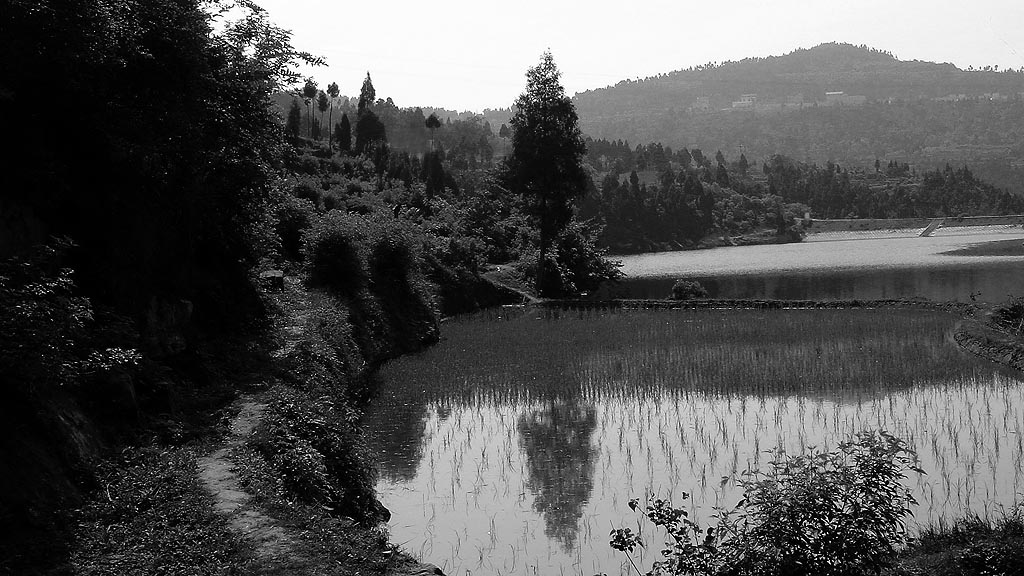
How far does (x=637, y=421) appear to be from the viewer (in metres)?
16.0

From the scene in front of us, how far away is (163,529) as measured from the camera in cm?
802

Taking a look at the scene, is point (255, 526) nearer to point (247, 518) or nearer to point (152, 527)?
point (247, 518)

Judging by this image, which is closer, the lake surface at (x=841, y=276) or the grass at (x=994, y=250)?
the lake surface at (x=841, y=276)

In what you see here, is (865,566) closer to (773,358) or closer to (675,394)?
(675,394)

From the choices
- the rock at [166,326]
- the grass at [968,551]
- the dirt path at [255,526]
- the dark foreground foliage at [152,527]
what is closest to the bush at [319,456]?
the dirt path at [255,526]

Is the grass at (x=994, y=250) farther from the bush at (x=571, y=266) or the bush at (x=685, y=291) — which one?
the bush at (x=685, y=291)

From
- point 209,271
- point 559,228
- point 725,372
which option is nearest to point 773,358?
point 725,372

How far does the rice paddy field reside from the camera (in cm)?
1100

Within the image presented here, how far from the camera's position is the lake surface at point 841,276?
39.6 m

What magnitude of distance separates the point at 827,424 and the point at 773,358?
21.5ft

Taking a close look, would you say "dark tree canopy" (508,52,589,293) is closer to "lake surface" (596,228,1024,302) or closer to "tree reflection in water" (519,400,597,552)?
"lake surface" (596,228,1024,302)

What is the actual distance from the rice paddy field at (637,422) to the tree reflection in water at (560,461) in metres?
0.04

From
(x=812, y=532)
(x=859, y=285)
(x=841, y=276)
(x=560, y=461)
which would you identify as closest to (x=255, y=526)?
(x=812, y=532)

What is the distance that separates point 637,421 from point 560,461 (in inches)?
111
